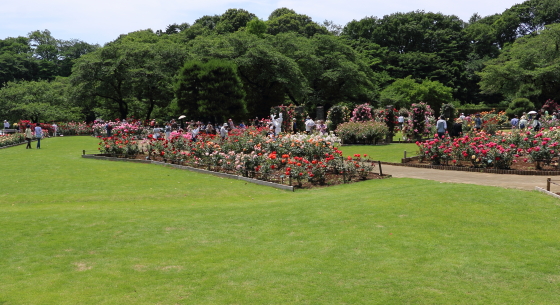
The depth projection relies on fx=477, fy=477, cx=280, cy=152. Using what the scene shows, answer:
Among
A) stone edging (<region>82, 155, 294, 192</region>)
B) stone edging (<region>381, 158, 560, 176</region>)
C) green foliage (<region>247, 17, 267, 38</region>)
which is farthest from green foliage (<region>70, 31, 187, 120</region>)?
stone edging (<region>381, 158, 560, 176</region>)

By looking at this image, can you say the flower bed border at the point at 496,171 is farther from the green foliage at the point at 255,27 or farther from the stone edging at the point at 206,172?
the green foliage at the point at 255,27

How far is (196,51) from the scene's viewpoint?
42.8 m

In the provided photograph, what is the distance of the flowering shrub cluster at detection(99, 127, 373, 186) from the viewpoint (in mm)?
14469

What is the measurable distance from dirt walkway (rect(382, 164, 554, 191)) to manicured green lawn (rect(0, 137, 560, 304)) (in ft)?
6.55

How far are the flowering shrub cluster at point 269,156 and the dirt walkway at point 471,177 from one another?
1.30 m

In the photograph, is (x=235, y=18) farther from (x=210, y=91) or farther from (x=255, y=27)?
(x=210, y=91)

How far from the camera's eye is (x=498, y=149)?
1529cm

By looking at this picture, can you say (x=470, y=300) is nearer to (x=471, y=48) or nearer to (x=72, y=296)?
(x=72, y=296)

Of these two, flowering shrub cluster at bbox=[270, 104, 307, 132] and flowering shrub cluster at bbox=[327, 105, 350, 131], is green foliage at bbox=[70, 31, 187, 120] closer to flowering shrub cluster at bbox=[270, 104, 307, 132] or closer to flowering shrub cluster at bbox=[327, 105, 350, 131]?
flowering shrub cluster at bbox=[270, 104, 307, 132]

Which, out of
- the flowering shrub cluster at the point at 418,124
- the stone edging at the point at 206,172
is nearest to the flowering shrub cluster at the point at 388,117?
the flowering shrub cluster at the point at 418,124

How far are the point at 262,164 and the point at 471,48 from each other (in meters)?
61.6

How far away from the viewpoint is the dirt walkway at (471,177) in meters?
12.8

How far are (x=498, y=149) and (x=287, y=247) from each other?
10.5m

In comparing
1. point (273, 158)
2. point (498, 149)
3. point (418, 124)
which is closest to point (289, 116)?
point (418, 124)
